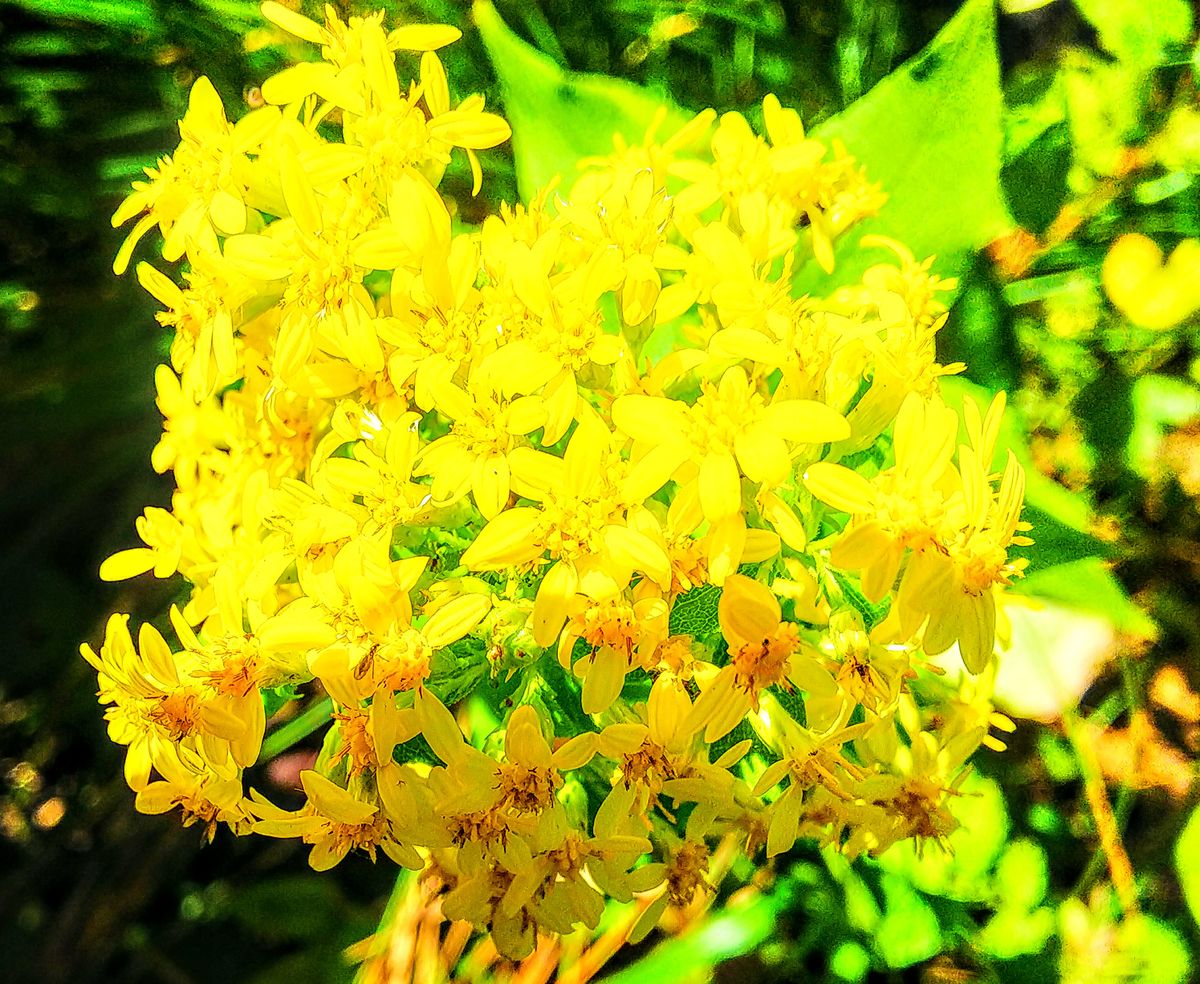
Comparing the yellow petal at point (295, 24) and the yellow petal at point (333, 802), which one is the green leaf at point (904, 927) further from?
the yellow petal at point (295, 24)

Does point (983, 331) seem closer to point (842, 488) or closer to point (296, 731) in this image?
point (842, 488)

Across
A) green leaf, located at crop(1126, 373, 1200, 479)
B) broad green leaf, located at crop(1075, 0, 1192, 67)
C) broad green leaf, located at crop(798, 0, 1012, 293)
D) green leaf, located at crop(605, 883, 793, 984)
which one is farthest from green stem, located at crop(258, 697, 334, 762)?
broad green leaf, located at crop(1075, 0, 1192, 67)

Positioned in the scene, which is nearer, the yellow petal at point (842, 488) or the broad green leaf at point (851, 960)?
the yellow petal at point (842, 488)

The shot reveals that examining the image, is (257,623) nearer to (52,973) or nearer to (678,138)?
(678,138)

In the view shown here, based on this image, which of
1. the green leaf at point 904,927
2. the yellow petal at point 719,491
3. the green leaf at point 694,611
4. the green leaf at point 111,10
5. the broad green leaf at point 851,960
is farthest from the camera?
the green leaf at point 111,10

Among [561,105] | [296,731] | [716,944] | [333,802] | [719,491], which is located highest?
[561,105]

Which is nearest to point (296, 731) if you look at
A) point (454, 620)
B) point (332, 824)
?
point (332, 824)

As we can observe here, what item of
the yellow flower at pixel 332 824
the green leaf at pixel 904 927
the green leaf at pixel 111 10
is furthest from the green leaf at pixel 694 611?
the green leaf at pixel 111 10
